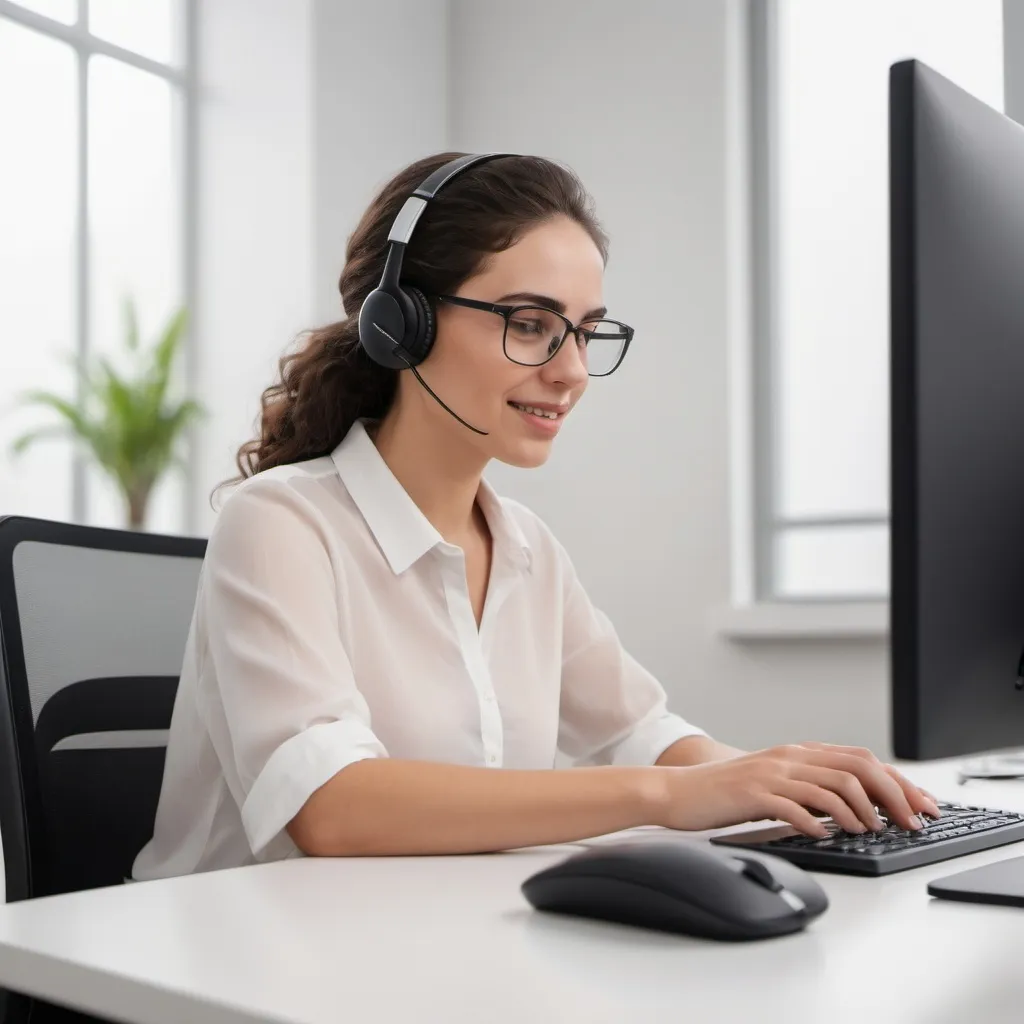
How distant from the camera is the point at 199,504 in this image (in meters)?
3.32

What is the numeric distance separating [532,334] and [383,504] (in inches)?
9.0

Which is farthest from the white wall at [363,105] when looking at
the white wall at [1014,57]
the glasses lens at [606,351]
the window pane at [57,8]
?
the glasses lens at [606,351]

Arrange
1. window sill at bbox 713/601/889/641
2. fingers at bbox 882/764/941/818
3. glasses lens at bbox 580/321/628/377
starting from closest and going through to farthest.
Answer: fingers at bbox 882/764/941/818, glasses lens at bbox 580/321/628/377, window sill at bbox 713/601/889/641

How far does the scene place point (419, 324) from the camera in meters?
1.27

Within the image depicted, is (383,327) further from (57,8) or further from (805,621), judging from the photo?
(57,8)

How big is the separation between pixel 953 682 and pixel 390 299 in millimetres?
748

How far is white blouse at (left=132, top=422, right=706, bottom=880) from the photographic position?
1021mm

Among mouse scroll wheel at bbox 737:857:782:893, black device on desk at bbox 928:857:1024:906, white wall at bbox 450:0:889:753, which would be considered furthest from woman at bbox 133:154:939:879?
white wall at bbox 450:0:889:753

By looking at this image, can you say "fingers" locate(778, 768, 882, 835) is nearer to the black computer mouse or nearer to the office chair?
the black computer mouse

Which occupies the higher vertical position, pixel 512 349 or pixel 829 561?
pixel 512 349

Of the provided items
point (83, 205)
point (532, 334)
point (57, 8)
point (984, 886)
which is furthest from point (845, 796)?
point (57, 8)

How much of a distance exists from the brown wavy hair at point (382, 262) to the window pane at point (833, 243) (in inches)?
67.1

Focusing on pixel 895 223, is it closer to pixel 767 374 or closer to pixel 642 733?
pixel 642 733

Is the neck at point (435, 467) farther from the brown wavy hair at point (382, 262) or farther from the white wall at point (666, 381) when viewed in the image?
the white wall at point (666, 381)
